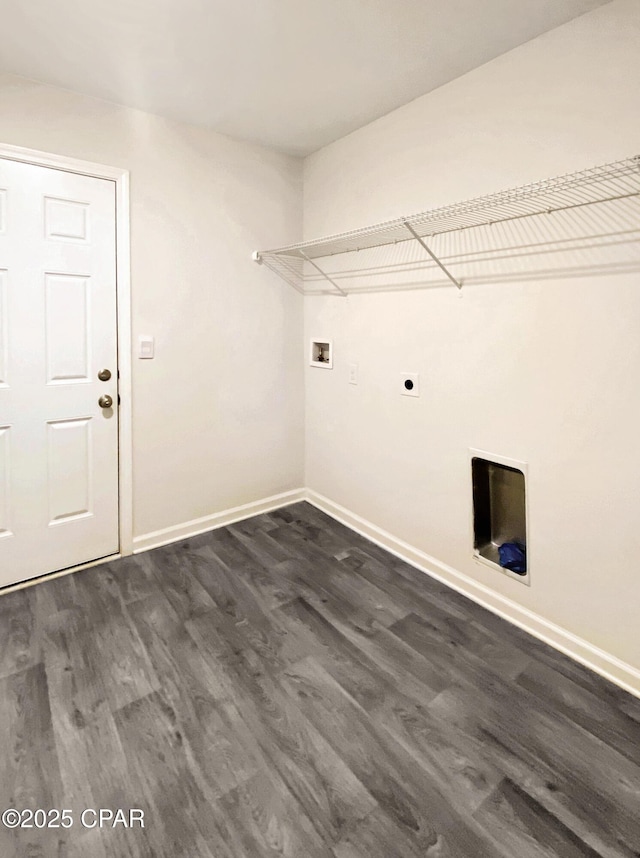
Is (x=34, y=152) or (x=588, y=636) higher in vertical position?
(x=34, y=152)

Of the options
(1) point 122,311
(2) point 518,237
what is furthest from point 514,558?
(1) point 122,311

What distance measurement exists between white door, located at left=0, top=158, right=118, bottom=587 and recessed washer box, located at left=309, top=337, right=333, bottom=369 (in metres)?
1.30

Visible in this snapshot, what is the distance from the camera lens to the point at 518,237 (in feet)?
6.41

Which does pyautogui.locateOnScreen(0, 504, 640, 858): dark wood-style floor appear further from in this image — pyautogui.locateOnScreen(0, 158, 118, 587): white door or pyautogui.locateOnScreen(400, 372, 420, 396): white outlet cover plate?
pyautogui.locateOnScreen(400, 372, 420, 396): white outlet cover plate

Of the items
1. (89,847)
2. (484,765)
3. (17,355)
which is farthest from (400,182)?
(89,847)

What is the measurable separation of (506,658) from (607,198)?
1781 mm

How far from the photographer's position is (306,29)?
179cm

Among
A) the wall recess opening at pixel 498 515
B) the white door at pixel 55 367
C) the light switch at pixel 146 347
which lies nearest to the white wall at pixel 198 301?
the light switch at pixel 146 347

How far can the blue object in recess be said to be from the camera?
2.12 metres

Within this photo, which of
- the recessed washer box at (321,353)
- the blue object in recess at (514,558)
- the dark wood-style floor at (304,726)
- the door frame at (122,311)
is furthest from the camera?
the recessed washer box at (321,353)

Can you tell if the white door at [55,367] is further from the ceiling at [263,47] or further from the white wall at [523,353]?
the white wall at [523,353]

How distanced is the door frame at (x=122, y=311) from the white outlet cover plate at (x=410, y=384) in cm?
151

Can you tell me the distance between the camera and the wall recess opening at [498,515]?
2166 mm

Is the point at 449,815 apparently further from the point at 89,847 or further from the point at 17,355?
Answer: the point at 17,355
